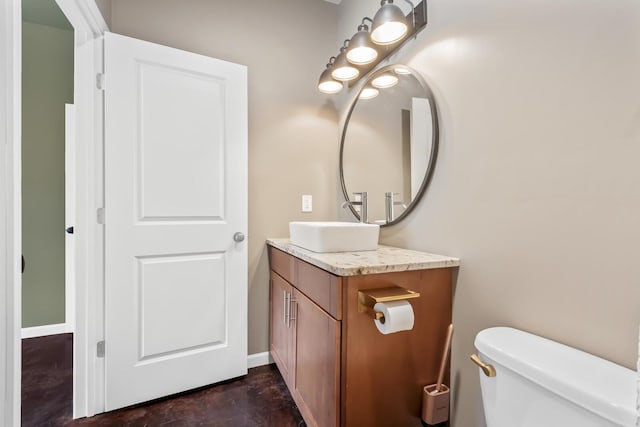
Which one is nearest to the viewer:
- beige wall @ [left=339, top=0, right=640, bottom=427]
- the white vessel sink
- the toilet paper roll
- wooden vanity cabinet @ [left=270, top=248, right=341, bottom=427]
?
beige wall @ [left=339, top=0, right=640, bottom=427]

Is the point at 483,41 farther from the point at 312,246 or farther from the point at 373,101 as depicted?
the point at 312,246

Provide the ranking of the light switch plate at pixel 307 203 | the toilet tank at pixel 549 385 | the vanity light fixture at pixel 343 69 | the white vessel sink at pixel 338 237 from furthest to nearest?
the light switch plate at pixel 307 203, the vanity light fixture at pixel 343 69, the white vessel sink at pixel 338 237, the toilet tank at pixel 549 385

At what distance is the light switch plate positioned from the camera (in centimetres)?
213

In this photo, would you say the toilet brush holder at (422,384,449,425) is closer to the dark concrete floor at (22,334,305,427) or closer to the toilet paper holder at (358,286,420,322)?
the toilet paper holder at (358,286,420,322)

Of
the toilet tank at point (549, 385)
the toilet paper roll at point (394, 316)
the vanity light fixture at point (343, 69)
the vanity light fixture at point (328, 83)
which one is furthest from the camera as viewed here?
the vanity light fixture at point (328, 83)

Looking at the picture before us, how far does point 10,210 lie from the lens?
0.81 m

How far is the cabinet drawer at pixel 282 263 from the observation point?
5.21ft

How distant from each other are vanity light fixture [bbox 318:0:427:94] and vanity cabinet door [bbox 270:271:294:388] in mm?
1284

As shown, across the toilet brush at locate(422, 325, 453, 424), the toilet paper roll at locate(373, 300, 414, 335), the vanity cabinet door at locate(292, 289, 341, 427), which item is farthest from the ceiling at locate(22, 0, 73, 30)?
the toilet brush at locate(422, 325, 453, 424)

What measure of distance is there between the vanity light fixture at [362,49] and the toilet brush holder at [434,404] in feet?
5.28

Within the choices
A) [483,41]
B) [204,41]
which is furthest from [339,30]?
[483,41]

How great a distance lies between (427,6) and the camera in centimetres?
138

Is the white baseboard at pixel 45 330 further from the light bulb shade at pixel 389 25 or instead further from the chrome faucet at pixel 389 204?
the light bulb shade at pixel 389 25

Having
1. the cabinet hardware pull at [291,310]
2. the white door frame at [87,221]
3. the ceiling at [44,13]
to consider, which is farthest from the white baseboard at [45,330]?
the ceiling at [44,13]
